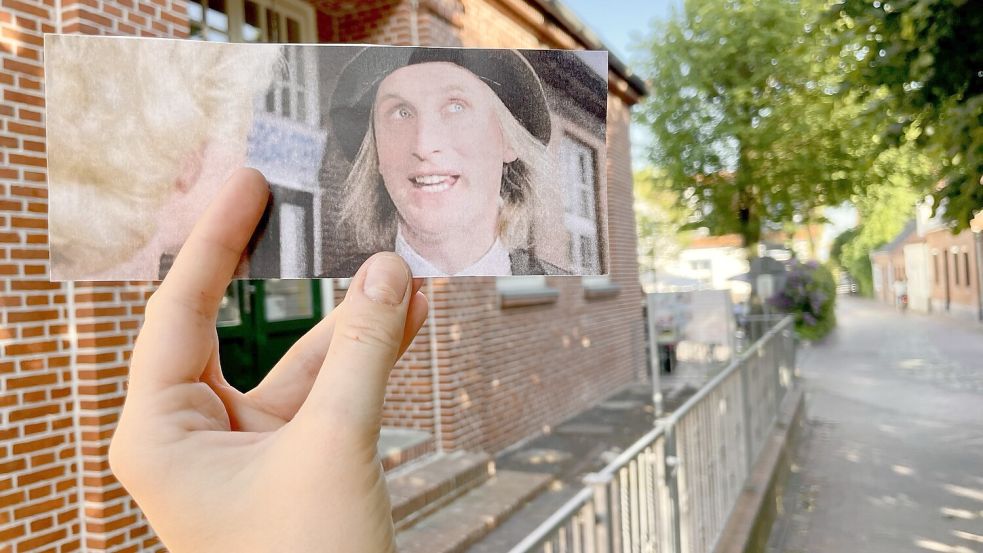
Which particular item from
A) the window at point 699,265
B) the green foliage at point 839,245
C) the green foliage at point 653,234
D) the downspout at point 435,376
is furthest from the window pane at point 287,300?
the window at point 699,265

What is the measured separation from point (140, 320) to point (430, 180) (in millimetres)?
3235

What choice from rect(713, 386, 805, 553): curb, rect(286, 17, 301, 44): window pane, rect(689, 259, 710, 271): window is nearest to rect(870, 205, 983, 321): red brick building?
rect(689, 259, 710, 271): window

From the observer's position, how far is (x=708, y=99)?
17.9 m

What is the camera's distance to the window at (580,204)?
4.09 ft

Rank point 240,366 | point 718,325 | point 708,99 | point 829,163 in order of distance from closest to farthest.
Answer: point 240,366, point 718,325, point 829,163, point 708,99

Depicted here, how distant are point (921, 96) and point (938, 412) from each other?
27.8ft

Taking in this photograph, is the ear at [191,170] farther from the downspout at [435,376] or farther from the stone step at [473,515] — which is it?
the downspout at [435,376]

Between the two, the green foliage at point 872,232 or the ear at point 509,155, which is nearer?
the ear at point 509,155

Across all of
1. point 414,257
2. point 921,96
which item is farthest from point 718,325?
point 414,257

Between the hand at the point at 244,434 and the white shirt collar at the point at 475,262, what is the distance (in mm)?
47

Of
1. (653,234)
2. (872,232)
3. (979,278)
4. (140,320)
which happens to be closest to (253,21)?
(140,320)

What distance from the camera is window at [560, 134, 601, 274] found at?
1247mm

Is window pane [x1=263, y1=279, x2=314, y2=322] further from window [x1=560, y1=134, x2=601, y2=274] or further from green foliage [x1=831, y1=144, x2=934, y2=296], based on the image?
green foliage [x1=831, y1=144, x2=934, y2=296]

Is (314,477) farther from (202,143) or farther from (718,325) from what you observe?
(718,325)
